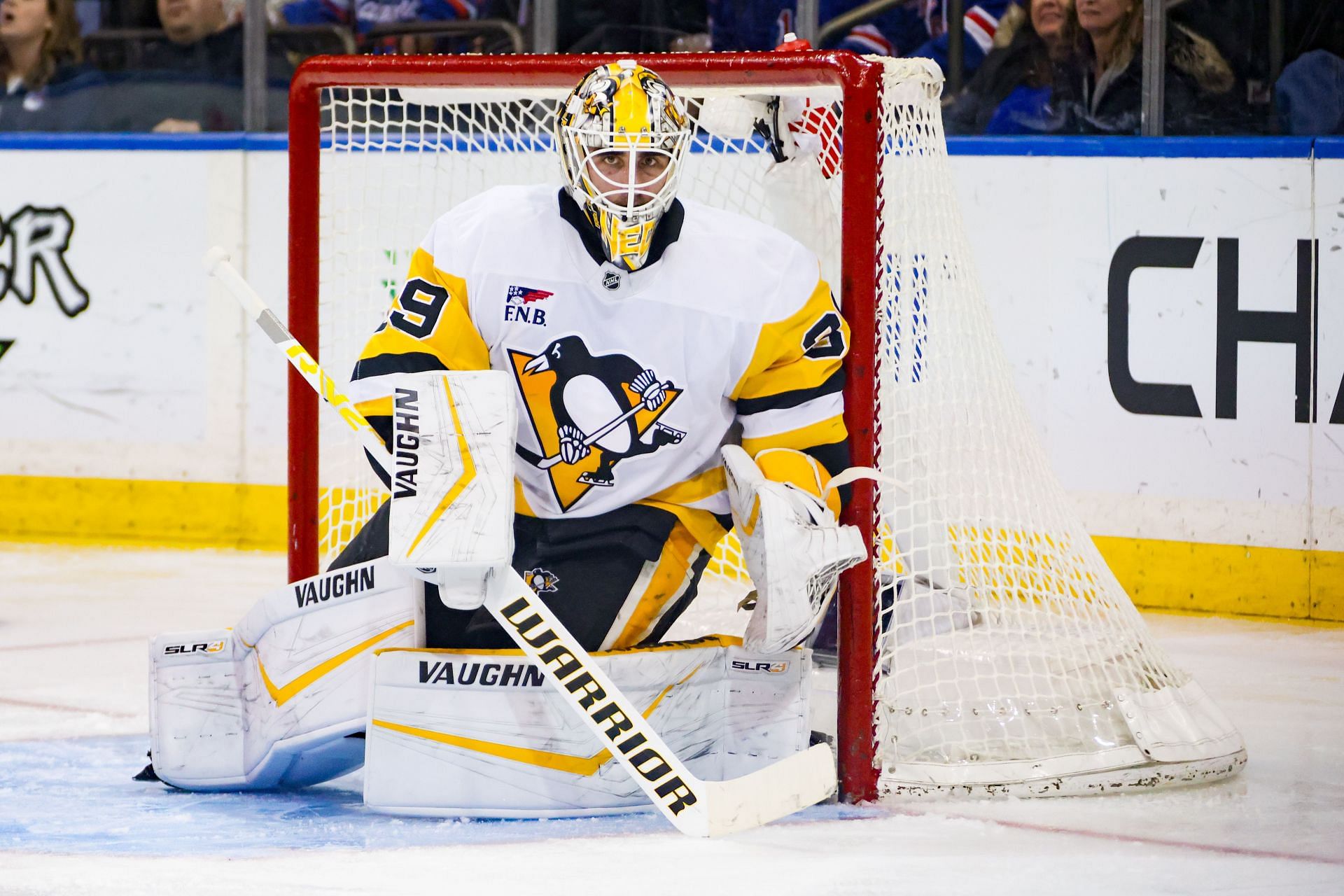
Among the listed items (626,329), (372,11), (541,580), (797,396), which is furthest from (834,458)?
(372,11)

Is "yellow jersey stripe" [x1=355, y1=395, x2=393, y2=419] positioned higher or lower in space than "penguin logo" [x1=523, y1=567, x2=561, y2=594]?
higher

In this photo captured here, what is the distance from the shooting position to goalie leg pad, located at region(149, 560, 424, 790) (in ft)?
7.70

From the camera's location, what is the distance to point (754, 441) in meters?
2.42

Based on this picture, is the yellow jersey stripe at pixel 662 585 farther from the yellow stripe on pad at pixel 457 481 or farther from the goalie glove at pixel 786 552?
the yellow stripe on pad at pixel 457 481

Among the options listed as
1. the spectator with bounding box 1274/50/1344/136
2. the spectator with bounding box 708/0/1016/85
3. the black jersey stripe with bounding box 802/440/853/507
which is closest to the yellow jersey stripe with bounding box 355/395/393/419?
the black jersey stripe with bounding box 802/440/853/507

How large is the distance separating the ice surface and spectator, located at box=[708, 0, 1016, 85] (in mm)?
1990

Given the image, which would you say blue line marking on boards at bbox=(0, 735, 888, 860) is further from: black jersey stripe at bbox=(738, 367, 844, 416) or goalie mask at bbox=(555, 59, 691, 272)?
goalie mask at bbox=(555, 59, 691, 272)

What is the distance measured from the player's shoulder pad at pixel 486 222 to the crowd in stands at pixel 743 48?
211 cm

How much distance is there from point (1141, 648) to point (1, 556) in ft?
10.4

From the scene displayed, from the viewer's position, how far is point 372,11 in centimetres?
488

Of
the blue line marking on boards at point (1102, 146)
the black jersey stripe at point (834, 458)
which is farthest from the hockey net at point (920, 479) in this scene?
the blue line marking on boards at point (1102, 146)

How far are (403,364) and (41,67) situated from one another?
10.8ft

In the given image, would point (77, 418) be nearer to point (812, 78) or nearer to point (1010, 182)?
point (1010, 182)

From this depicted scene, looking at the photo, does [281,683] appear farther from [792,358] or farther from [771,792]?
[792,358]
